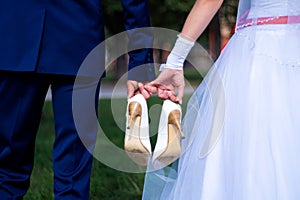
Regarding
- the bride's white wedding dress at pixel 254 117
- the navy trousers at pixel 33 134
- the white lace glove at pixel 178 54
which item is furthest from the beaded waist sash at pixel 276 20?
the navy trousers at pixel 33 134

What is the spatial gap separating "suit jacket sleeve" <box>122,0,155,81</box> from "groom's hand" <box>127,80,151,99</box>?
0.29ft

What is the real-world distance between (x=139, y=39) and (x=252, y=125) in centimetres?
70

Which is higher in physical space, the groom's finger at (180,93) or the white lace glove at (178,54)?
the white lace glove at (178,54)

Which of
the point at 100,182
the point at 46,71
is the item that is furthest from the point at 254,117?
the point at 100,182

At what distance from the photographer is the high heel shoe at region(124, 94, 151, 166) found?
322cm

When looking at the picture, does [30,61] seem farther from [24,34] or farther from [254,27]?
[254,27]

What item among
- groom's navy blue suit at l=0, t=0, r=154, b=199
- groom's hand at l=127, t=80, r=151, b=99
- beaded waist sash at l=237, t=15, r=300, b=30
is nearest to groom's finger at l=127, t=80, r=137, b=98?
groom's hand at l=127, t=80, r=151, b=99

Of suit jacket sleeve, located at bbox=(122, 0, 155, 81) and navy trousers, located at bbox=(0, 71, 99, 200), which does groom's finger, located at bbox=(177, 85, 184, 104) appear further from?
navy trousers, located at bbox=(0, 71, 99, 200)

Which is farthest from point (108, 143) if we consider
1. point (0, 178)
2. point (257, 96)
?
point (257, 96)

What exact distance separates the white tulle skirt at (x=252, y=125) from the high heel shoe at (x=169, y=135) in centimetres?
12

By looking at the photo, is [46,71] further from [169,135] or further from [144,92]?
[169,135]

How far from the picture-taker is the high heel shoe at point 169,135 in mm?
3242

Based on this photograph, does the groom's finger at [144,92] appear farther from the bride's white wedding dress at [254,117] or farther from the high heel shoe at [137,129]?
the bride's white wedding dress at [254,117]

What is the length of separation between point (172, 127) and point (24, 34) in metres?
Result: 0.76
